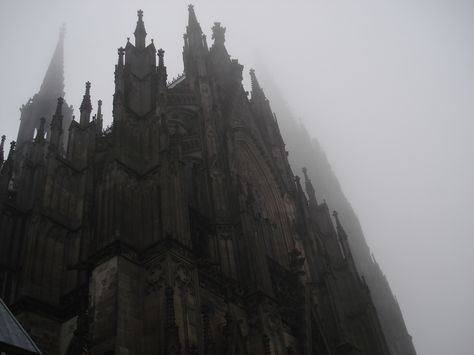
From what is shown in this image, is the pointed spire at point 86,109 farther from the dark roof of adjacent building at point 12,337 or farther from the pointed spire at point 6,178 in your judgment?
the dark roof of adjacent building at point 12,337

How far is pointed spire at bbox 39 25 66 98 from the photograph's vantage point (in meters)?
41.0

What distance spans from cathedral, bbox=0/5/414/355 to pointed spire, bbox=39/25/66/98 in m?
20.6

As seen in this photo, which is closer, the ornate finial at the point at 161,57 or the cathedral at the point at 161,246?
the cathedral at the point at 161,246

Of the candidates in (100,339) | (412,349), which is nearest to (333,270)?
(100,339)

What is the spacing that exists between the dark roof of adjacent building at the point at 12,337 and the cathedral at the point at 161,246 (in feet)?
8.48

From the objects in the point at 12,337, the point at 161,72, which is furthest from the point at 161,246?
the point at 161,72

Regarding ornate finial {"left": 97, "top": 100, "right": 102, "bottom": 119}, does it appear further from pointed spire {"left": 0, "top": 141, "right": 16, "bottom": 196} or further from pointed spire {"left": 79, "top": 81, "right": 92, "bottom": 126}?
pointed spire {"left": 0, "top": 141, "right": 16, "bottom": 196}

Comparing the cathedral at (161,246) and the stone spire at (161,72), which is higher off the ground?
the stone spire at (161,72)

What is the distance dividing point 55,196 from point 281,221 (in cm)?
1072

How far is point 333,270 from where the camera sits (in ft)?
75.0

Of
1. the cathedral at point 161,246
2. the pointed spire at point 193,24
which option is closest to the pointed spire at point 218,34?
Result: the pointed spire at point 193,24

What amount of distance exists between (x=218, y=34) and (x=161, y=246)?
22.2 metres

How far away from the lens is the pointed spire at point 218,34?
30.6 meters

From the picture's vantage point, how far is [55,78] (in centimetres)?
4338
